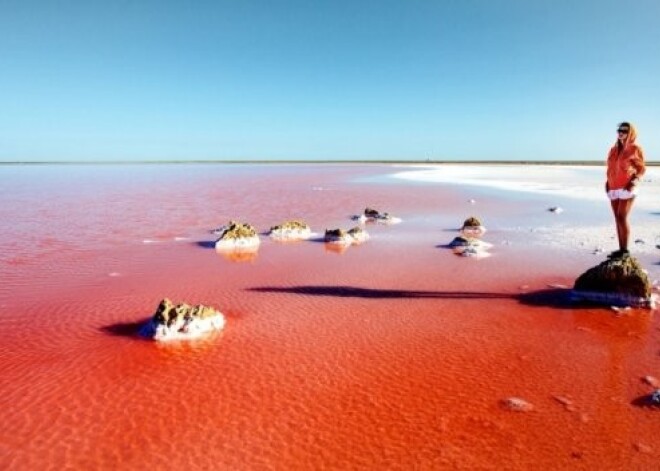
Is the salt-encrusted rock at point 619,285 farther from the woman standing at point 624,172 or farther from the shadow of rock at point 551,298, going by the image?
the woman standing at point 624,172

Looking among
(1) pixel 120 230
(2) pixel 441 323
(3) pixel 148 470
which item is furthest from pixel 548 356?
(1) pixel 120 230

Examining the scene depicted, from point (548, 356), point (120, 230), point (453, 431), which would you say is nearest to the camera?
point (453, 431)

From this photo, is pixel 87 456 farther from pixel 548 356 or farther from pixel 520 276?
pixel 520 276

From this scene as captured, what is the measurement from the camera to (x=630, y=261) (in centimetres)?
828

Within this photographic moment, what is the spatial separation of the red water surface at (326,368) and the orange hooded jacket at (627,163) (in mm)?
2326

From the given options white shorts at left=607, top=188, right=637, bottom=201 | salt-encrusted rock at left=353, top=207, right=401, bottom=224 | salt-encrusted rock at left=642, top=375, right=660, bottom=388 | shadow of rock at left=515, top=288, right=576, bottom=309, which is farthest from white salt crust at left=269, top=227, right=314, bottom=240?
salt-encrusted rock at left=642, top=375, right=660, bottom=388

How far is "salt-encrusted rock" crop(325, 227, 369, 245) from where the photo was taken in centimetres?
1481

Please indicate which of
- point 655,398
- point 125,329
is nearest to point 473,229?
point 655,398

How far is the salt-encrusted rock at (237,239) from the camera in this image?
46.9 feet

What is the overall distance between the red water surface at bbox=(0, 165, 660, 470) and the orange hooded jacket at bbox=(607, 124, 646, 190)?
7.63 feet

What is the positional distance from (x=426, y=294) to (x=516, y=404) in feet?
13.6

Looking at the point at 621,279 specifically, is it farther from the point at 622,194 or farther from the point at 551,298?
the point at 622,194

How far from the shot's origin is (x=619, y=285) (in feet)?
27.1

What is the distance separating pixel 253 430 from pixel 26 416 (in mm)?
2469
